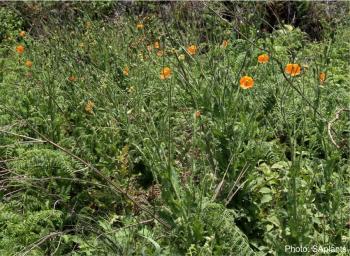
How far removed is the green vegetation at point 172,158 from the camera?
6.56 ft

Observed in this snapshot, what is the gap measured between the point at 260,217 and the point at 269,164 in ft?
1.27

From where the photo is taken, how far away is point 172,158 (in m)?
2.27

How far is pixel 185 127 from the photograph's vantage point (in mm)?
2574

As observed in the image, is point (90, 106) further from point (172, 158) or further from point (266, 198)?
point (266, 198)

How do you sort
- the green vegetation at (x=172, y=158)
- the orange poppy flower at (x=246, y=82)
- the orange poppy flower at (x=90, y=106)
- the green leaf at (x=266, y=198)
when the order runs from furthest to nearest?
the orange poppy flower at (x=90, y=106) < the orange poppy flower at (x=246, y=82) < the green leaf at (x=266, y=198) < the green vegetation at (x=172, y=158)

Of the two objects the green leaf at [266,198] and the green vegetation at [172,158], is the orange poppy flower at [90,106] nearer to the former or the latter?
the green vegetation at [172,158]

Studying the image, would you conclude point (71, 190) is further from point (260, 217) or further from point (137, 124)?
point (260, 217)

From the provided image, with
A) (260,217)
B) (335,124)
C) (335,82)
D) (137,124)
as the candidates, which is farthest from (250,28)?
(260,217)

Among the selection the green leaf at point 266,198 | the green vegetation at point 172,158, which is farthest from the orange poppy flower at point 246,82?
the green leaf at point 266,198

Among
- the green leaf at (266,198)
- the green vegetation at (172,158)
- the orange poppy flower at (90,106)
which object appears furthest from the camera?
the orange poppy flower at (90,106)

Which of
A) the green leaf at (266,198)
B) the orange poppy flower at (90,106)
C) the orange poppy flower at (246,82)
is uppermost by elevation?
the orange poppy flower at (246,82)

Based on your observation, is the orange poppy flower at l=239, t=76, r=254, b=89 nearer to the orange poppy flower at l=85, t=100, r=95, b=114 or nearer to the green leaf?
the green leaf

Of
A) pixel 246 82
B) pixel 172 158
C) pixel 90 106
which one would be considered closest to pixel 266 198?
pixel 172 158

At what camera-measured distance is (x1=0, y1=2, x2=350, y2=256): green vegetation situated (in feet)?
6.56
